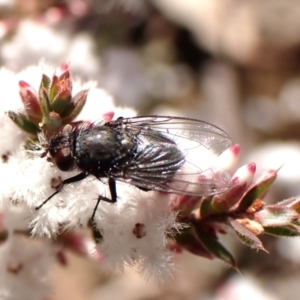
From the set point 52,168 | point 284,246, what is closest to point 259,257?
point 284,246

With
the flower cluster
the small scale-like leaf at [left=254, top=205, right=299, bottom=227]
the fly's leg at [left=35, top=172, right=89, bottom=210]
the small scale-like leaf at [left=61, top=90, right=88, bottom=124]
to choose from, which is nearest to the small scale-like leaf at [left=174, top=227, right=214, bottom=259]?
the flower cluster

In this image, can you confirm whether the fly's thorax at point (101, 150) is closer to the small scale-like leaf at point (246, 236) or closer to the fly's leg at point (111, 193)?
the fly's leg at point (111, 193)

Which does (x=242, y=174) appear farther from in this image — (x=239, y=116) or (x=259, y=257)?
(x=239, y=116)

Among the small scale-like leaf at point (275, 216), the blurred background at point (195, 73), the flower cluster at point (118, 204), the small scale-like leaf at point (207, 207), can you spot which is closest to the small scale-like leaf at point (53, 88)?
the flower cluster at point (118, 204)

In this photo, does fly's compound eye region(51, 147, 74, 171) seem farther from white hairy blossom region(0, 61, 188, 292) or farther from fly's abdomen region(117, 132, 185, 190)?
fly's abdomen region(117, 132, 185, 190)

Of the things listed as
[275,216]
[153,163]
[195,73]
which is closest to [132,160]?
[153,163]

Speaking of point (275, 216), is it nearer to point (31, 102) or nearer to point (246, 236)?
point (246, 236)
